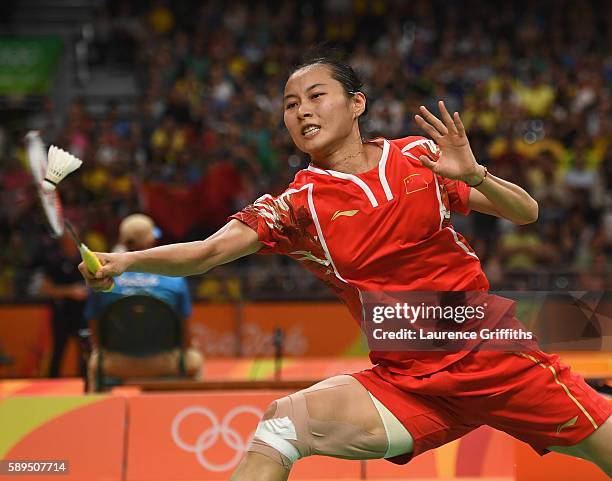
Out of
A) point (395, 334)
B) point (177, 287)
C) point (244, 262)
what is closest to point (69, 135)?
point (244, 262)

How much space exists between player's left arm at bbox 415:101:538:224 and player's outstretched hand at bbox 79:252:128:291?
3.06 ft

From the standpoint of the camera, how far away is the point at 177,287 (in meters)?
6.41

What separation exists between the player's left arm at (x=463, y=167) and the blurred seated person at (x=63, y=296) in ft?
18.5

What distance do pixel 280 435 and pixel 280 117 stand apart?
8601 millimetres

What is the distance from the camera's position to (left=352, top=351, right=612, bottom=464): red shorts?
9.95 ft

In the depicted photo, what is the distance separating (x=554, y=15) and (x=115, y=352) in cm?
983

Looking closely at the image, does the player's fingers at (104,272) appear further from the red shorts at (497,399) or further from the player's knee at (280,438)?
the red shorts at (497,399)

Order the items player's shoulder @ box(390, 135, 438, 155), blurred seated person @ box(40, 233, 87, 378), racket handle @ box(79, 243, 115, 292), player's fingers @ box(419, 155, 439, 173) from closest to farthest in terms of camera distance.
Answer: racket handle @ box(79, 243, 115, 292) < player's fingers @ box(419, 155, 439, 173) < player's shoulder @ box(390, 135, 438, 155) < blurred seated person @ box(40, 233, 87, 378)

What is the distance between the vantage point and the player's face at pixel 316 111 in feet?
10.8

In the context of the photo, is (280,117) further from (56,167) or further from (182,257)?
(182,257)

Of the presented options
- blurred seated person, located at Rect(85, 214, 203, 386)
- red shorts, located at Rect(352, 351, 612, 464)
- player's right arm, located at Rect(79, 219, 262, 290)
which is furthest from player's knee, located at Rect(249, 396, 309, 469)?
blurred seated person, located at Rect(85, 214, 203, 386)

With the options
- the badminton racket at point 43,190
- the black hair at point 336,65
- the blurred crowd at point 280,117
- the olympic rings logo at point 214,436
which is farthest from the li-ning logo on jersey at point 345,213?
the blurred crowd at point 280,117

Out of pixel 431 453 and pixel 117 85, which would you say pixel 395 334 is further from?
pixel 117 85

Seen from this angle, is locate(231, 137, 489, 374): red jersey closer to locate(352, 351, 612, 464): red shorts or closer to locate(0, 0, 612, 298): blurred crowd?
locate(352, 351, 612, 464): red shorts
